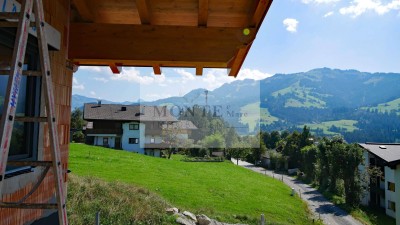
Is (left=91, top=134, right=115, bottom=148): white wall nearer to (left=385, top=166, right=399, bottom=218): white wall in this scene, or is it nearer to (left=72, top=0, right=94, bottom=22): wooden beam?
(left=385, top=166, right=399, bottom=218): white wall

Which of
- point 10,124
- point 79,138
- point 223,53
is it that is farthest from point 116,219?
point 79,138

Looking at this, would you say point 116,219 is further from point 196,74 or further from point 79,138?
point 79,138

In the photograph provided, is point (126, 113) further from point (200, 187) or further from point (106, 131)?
point (200, 187)

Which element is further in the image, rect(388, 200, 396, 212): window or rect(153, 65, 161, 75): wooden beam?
rect(388, 200, 396, 212): window

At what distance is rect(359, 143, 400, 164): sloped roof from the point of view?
2366 centimetres

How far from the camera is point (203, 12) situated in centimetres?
333

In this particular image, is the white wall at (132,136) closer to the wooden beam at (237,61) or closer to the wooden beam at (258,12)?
the wooden beam at (237,61)

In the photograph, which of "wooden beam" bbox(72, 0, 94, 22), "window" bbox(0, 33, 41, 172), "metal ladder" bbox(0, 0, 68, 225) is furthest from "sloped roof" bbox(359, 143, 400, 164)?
"metal ladder" bbox(0, 0, 68, 225)

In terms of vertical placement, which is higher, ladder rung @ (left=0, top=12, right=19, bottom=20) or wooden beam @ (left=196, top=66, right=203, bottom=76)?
wooden beam @ (left=196, top=66, right=203, bottom=76)

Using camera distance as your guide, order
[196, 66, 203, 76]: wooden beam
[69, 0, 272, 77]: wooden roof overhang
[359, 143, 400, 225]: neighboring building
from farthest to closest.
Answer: [359, 143, 400, 225]: neighboring building → [196, 66, 203, 76]: wooden beam → [69, 0, 272, 77]: wooden roof overhang

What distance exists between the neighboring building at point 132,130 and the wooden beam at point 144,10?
115 feet

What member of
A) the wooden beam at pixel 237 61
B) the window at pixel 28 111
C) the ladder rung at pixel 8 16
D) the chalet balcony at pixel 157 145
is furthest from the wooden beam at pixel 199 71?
the chalet balcony at pixel 157 145

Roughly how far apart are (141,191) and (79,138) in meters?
30.1

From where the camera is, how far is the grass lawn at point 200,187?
1698 cm
